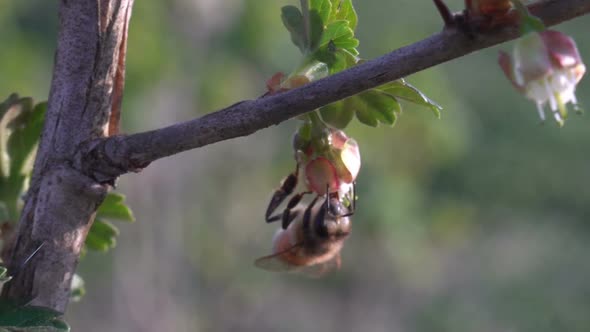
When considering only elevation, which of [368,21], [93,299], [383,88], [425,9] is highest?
[425,9]

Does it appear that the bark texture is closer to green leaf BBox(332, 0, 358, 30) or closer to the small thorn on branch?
green leaf BBox(332, 0, 358, 30)

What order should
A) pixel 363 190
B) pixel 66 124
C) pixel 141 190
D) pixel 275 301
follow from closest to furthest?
pixel 66 124
pixel 141 190
pixel 363 190
pixel 275 301

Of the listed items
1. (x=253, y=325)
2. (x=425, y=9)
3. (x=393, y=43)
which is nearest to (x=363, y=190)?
(x=393, y=43)

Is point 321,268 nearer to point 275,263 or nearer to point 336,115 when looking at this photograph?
point 275,263

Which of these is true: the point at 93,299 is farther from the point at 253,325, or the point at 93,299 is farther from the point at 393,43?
the point at 393,43

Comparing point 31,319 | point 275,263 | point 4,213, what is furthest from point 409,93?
point 275,263

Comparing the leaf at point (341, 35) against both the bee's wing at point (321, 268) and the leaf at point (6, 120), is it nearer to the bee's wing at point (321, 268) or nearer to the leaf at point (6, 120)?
the leaf at point (6, 120)

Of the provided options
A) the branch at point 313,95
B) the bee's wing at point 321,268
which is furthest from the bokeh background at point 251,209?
the branch at point 313,95

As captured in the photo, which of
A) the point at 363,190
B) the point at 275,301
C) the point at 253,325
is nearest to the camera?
the point at 363,190
